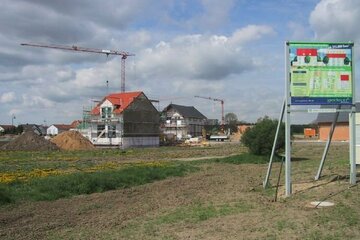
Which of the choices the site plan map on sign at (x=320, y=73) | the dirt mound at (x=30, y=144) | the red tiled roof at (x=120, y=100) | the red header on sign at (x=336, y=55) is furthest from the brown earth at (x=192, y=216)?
the red tiled roof at (x=120, y=100)

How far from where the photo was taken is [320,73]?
13203mm

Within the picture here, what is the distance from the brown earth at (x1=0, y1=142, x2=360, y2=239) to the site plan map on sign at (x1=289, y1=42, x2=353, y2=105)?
2444 millimetres

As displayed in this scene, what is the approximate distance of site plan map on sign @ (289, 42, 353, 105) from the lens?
13.1 meters

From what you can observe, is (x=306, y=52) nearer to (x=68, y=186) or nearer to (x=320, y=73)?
(x=320, y=73)

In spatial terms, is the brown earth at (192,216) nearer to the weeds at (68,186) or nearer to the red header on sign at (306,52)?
the weeds at (68,186)

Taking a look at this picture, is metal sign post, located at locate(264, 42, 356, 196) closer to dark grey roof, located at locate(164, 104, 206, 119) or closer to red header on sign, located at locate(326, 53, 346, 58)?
red header on sign, located at locate(326, 53, 346, 58)

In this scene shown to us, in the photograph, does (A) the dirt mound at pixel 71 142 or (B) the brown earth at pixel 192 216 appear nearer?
(B) the brown earth at pixel 192 216

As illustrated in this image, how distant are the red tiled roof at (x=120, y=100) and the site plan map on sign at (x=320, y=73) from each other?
226ft

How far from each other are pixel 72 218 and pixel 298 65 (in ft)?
23.0

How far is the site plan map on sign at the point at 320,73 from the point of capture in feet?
42.9

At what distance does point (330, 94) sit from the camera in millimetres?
13312

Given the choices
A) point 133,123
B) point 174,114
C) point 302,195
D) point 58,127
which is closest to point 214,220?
point 302,195

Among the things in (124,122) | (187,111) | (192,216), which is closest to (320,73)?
(192,216)

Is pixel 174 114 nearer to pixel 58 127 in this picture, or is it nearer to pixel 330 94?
pixel 58 127
